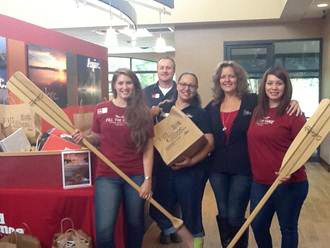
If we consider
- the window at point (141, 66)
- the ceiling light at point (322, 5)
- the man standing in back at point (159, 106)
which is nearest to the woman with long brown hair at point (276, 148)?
the man standing in back at point (159, 106)

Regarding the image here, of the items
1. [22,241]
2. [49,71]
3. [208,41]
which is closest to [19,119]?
[49,71]

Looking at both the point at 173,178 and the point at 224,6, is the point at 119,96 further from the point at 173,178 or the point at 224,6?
the point at 224,6

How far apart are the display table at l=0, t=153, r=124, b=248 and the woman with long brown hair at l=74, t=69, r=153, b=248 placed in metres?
0.23

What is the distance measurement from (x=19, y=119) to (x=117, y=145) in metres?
1.68

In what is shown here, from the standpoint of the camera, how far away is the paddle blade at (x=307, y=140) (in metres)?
2.19

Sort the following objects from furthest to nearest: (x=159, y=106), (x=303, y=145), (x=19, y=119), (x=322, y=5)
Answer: (x=322, y=5) < (x=19, y=119) < (x=159, y=106) < (x=303, y=145)

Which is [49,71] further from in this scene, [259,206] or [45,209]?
[259,206]

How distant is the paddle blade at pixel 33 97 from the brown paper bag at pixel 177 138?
0.57m

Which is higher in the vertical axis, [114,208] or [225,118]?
[225,118]

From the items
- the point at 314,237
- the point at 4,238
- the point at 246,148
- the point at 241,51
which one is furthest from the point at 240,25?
the point at 4,238

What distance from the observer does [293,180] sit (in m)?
2.29

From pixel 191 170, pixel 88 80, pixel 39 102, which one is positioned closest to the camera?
pixel 39 102

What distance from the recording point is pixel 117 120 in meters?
2.34

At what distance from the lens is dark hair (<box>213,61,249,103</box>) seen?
2.52m
